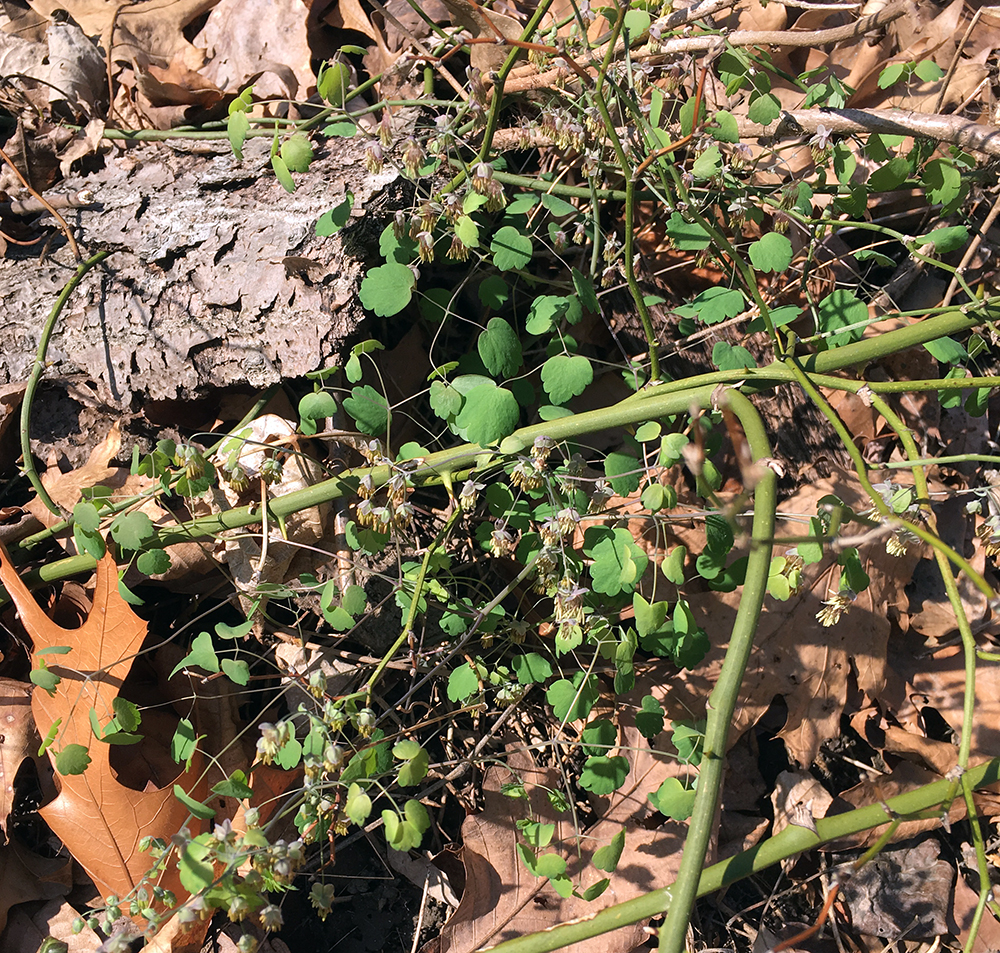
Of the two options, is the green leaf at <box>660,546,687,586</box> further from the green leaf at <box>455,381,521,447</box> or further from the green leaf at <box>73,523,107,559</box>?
the green leaf at <box>73,523,107,559</box>

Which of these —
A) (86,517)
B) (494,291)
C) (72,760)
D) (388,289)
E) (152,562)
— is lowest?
(72,760)

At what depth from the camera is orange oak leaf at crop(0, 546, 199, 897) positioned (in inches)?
73.9

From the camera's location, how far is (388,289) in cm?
186

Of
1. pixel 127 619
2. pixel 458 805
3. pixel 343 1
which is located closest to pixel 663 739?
pixel 458 805

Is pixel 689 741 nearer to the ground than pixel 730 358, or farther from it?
nearer to the ground

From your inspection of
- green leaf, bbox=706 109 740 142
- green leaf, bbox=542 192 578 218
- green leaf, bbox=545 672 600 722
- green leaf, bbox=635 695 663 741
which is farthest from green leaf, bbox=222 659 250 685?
green leaf, bbox=706 109 740 142

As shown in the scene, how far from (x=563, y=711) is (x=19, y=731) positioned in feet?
4.80

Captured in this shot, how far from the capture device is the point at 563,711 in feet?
6.14

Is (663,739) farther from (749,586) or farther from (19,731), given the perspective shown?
(19,731)

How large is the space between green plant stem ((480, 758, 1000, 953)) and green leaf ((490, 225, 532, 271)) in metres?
1.50

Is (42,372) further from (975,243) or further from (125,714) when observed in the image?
(975,243)

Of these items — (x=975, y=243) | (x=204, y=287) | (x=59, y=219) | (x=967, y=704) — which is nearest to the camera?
(x=967, y=704)

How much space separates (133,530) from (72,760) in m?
0.54

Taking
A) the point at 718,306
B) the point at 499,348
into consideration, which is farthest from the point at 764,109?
the point at 499,348
